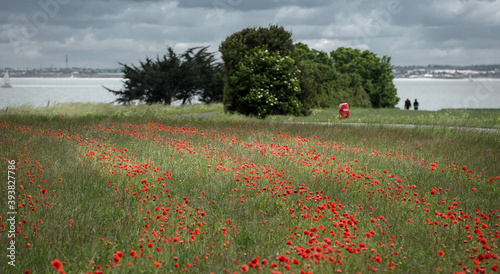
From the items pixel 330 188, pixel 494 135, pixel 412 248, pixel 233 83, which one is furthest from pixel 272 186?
pixel 233 83

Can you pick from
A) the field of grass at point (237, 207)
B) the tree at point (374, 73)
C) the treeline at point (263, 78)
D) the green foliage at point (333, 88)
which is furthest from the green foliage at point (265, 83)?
the tree at point (374, 73)

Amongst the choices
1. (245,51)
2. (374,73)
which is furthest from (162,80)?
(374,73)

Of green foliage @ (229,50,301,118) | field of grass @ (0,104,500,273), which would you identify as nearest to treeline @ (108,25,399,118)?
green foliage @ (229,50,301,118)

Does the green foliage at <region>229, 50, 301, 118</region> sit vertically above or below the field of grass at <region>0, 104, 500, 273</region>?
above

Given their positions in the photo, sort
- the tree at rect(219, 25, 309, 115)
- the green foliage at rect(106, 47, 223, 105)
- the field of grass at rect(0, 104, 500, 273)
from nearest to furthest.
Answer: the field of grass at rect(0, 104, 500, 273)
the tree at rect(219, 25, 309, 115)
the green foliage at rect(106, 47, 223, 105)

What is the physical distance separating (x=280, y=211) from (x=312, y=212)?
0.45m

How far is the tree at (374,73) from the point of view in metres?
67.9

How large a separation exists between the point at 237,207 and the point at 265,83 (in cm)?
2339

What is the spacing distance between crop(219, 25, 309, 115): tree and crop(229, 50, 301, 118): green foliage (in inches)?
2.7

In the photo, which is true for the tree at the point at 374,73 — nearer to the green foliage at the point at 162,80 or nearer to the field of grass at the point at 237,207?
the green foliage at the point at 162,80

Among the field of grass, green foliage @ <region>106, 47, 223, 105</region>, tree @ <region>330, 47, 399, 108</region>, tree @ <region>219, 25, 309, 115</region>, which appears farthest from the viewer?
tree @ <region>330, 47, 399, 108</region>

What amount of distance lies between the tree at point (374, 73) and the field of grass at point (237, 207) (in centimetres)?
5655

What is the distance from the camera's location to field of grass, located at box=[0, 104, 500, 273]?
14.7 feet

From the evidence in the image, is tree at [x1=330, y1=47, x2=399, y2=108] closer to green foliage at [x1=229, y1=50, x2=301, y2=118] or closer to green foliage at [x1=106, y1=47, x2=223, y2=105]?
green foliage at [x1=106, y1=47, x2=223, y2=105]
